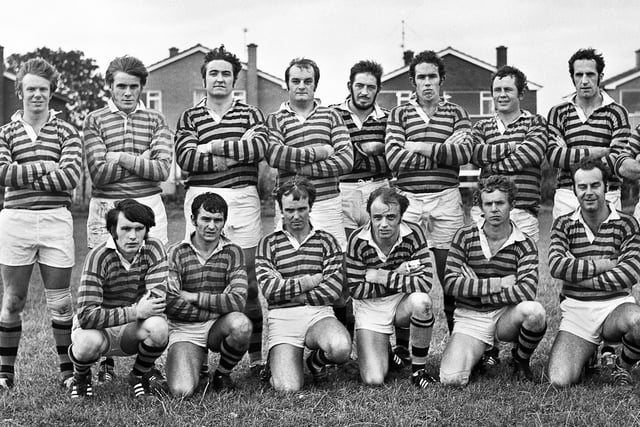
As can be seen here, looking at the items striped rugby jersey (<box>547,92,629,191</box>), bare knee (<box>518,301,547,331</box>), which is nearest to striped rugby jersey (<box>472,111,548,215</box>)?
striped rugby jersey (<box>547,92,629,191</box>)

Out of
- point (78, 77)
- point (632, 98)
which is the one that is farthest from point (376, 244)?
point (78, 77)

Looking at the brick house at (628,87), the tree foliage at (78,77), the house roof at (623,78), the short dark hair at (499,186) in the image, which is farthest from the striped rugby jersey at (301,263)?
the tree foliage at (78,77)

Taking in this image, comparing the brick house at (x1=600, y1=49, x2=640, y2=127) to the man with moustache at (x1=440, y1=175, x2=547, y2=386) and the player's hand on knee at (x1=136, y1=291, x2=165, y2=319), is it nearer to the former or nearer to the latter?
the man with moustache at (x1=440, y1=175, x2=547, y2=386)

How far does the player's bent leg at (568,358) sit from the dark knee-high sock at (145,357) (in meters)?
2.75

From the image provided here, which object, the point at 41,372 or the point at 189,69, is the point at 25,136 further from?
the point at 189,69

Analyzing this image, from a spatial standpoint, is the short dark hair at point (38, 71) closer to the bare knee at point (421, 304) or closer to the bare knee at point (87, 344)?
the bare knee at point (87, 344)

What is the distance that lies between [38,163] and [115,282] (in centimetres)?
106

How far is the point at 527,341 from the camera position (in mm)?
5750

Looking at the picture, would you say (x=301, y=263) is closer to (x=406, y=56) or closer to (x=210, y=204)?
(x=210, y=204)

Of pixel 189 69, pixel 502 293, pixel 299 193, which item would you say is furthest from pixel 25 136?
pixel 189 69

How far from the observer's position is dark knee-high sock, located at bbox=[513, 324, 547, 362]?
571 centimetres

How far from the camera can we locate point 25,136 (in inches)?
233

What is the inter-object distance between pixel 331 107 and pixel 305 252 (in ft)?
4.42

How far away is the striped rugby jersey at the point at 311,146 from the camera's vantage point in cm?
622
